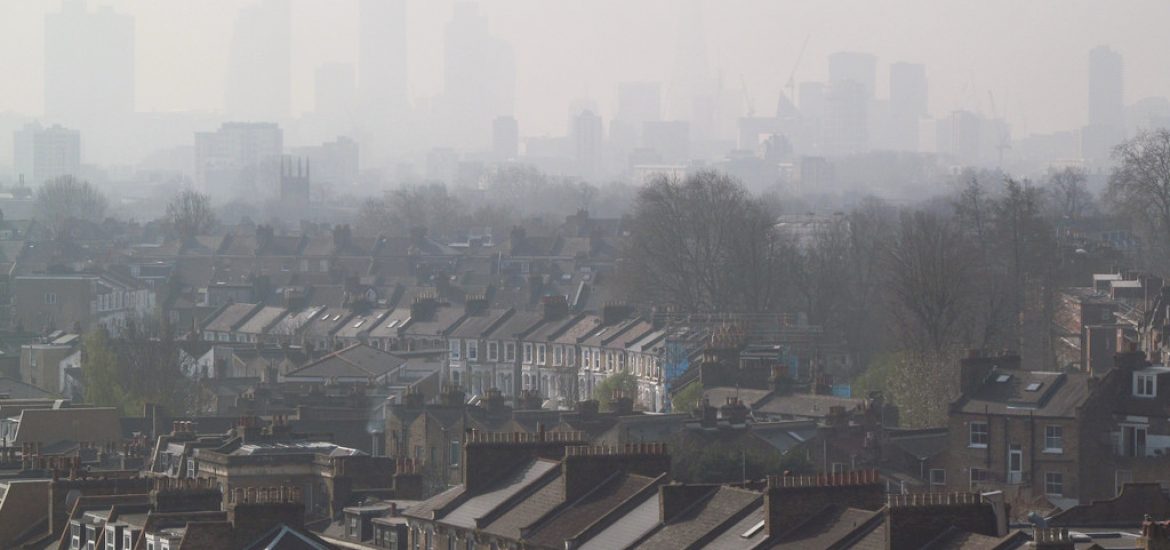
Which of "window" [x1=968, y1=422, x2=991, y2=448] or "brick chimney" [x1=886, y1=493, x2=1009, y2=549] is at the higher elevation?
"brick chimney" [x1=886, y1=493, x2=1009, y2=549]

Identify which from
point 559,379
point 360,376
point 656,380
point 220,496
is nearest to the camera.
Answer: point 220,496

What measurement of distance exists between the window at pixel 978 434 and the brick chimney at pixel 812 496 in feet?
65.5

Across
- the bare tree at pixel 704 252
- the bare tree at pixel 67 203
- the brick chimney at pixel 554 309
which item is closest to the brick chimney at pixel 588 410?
the brick chimney at pixel 554 309

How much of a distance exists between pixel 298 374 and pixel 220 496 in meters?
32.2

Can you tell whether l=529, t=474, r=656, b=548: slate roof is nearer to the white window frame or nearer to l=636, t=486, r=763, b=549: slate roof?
l=636, t=486, r=763, b=549: slate roof

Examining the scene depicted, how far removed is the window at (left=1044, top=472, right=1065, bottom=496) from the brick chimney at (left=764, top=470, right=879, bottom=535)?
1893 centimetres

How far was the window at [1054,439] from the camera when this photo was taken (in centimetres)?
4719

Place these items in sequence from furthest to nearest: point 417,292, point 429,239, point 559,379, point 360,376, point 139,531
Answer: point 429,239, point 417,292, point 559,379, point 360,376, point 139,531

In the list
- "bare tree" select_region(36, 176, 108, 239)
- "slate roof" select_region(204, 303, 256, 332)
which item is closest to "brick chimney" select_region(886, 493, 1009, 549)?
"slate roof" select_region(204, 303, 256, 332)

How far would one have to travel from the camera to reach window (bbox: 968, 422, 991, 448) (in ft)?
158

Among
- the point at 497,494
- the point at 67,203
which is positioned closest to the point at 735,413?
Result: the point at 497,494

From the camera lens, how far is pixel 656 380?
70125mm

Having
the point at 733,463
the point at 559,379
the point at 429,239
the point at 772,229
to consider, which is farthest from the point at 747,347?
the point at 429,239

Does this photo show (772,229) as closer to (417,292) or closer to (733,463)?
(417,292)
